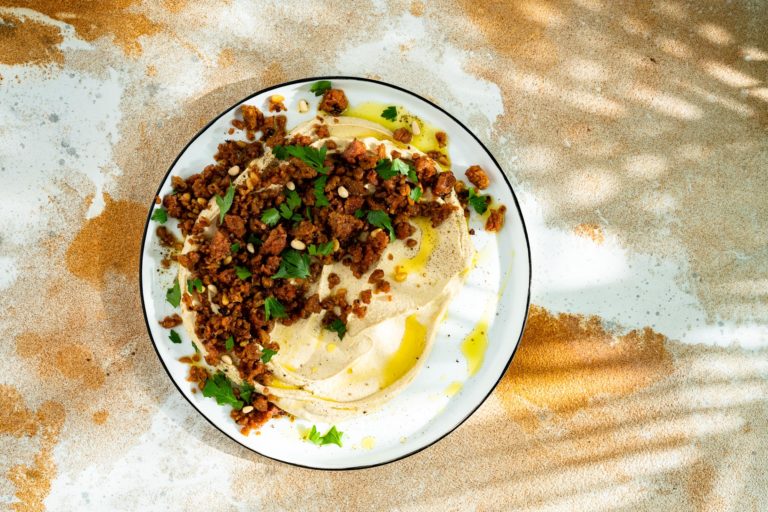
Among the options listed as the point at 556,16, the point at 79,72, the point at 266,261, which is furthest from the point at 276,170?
the point at 556,16

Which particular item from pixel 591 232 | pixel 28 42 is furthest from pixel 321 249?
pixel 28 42

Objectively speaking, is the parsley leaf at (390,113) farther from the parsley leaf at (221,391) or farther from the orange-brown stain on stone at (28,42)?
the orange-brown stain on stone at (28,42)

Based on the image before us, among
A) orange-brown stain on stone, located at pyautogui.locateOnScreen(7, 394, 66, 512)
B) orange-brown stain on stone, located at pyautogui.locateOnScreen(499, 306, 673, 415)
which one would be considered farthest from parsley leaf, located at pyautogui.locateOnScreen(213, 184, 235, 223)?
orange-brown stain on stone, located at pyautogui.locateOnScreen(499, 306, 673, 415)

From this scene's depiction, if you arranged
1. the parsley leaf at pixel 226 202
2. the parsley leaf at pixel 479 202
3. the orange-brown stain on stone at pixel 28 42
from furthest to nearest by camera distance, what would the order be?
the orange-brown stain on stone at pixel 28 42 < the parsley leaf at pixel 479 202 < the parsley leaf at pixel 226 202

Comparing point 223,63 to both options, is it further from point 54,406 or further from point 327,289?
point 54,406

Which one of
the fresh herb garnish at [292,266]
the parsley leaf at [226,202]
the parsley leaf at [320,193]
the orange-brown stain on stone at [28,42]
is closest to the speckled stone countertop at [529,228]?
the orange-brown stain on stone at [28,42]

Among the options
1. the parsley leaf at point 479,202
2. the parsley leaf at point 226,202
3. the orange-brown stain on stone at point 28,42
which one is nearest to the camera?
the parsley leaf at point 226,202

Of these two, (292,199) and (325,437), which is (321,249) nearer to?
(292,199)
